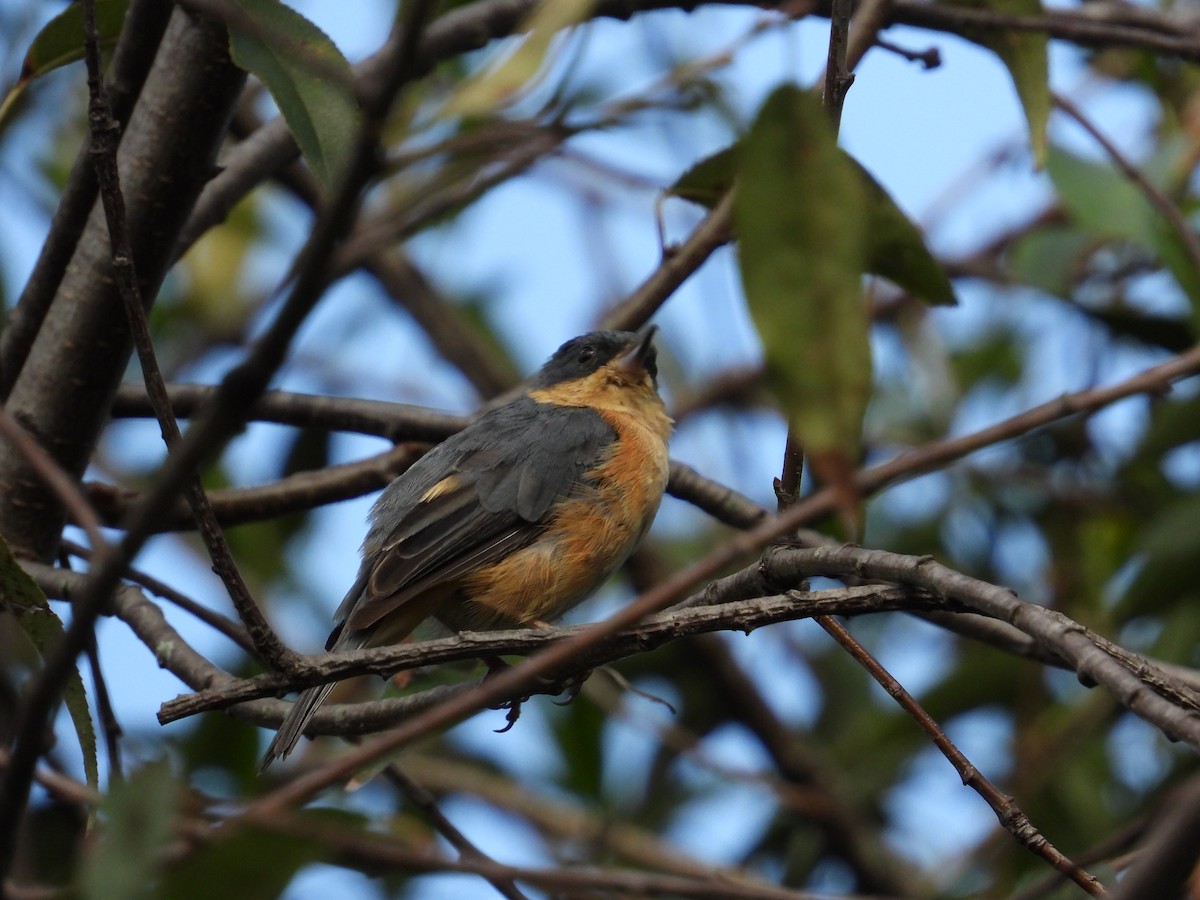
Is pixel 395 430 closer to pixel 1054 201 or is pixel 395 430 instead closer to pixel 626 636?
pixel 626 636

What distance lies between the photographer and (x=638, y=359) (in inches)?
197

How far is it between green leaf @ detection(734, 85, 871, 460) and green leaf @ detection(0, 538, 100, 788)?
61.8 inches

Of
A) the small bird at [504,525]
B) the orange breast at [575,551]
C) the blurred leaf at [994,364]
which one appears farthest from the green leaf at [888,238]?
the blurred leaf at [994,364]

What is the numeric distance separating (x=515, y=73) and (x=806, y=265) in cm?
71

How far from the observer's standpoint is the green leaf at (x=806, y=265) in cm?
151

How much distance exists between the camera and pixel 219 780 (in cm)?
470

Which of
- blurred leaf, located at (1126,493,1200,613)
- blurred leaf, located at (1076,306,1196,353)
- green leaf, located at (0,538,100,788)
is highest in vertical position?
blurred leaf, located at (1076,306,1196,353)

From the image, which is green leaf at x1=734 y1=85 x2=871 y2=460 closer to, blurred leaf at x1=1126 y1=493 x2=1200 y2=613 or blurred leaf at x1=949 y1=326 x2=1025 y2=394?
blurred leaf at x1=1126 y1=493 x2=1200 y2=613

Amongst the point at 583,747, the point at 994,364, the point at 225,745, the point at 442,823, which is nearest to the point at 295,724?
the point at 442,823

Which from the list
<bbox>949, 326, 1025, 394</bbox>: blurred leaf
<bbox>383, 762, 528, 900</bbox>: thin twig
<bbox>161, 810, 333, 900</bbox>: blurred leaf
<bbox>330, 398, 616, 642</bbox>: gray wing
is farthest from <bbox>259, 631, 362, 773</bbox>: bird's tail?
<bbox>949, 326, 1025, 394</bbox>: blurred leaf

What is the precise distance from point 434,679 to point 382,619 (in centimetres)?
30

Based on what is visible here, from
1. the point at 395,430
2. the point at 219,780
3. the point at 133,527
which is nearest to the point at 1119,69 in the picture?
the point at 395,430

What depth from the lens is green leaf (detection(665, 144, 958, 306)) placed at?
334 cm

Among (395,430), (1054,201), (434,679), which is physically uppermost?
(1054,201)
